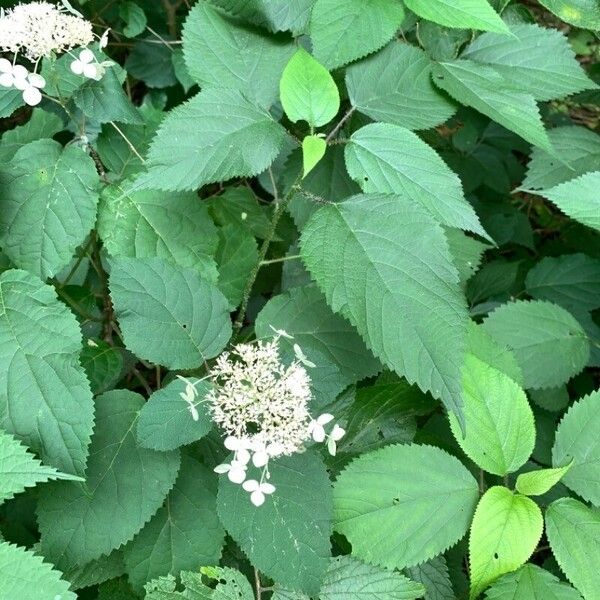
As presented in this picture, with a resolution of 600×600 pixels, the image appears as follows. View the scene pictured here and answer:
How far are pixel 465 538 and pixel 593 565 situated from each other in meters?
0.31

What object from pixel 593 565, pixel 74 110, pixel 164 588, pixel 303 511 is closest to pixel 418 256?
pixel 303 511

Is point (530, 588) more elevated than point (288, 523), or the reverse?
point (288, 523)

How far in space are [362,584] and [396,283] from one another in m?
0.57

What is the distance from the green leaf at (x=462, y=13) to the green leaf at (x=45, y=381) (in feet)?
3.02

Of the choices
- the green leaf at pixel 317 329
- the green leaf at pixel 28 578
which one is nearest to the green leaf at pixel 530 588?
the green leaf at pixel 317 329

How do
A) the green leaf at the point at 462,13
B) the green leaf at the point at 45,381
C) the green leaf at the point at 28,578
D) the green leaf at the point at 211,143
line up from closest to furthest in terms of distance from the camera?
1. the green leaf at the point at 28,578
2. the green leaf at the point at 45,381
3. the green leaf at the point at 211,143
4. the green leaf at the point at 462,13

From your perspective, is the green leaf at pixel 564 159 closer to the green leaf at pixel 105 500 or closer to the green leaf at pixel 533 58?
the green leaf at pixel 533 58

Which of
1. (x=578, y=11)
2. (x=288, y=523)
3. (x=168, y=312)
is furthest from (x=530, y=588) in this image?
(x=578, y=11)

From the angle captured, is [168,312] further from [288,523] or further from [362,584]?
[362,584]

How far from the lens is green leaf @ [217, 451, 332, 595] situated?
1054 millimetres

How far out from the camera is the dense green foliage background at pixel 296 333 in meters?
1.08

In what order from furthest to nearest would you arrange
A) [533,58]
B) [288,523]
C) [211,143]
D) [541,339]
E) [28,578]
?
[541,339] → [533,58] → [211,143] → [288,523] → [28,578]

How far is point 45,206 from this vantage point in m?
1.22

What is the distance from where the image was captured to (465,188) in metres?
2.08
